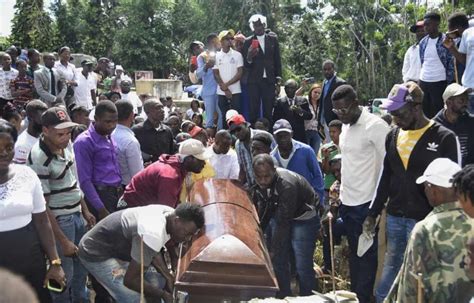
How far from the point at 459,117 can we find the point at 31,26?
22.9 meters

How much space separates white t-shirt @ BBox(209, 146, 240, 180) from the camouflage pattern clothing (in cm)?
266

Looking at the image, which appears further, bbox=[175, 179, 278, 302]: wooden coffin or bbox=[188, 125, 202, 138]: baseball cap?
bbox=[188, 125, 202, 138]: baseball cap

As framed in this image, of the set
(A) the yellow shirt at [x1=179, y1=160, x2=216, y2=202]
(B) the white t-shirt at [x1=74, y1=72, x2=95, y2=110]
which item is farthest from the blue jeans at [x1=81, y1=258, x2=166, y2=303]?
(B) the white t-shirt at [x1=74, y1=72, x2=95, y2=110]

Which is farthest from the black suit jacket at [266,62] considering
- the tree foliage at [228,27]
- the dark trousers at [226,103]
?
the tree foliage at [228,27]

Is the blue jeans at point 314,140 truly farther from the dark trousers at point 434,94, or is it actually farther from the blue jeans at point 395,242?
the blue jeans at point 395,242

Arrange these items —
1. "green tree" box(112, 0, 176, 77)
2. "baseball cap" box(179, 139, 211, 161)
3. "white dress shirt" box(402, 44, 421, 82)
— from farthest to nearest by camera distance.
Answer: "green tree" box(112, 0, 176, 77), "white dress shirt" box(402, 44, 421, 82), "baseball cap" box(179, 139, 211, 161)

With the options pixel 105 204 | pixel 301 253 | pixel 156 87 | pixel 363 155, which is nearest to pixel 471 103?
pixel 363 155

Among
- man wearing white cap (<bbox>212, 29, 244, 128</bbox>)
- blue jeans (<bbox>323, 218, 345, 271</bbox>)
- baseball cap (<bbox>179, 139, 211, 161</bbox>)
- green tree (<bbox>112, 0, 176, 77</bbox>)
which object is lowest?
blue jeans (<bbox>323, 218, 345, 271</bbox>)

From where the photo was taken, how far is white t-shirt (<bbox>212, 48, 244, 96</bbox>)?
7.87m

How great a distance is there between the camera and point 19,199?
140 inches

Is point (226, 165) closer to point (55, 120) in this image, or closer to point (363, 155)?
point (363, 155)

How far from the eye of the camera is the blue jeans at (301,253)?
4.82 metres

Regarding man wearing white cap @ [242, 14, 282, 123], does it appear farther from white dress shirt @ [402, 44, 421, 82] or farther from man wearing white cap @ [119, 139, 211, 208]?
man wearing white cap @ [119, 139, 211, 208]

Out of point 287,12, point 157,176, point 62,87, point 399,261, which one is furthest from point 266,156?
point 287,12
